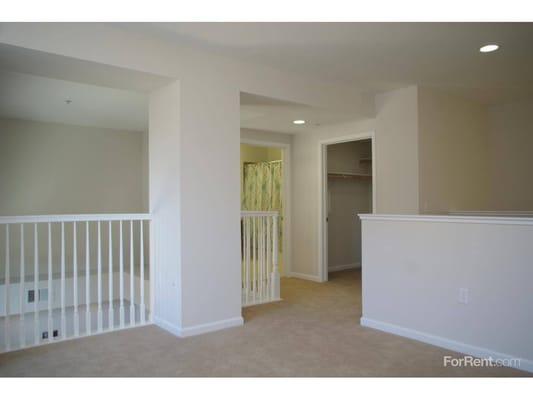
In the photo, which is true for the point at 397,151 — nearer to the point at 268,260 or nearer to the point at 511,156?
the point at 511,156

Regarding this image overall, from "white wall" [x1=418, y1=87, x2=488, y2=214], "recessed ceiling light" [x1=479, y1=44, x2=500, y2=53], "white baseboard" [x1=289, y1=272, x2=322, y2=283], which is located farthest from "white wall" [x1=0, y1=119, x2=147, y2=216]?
"recessed ceiling light" [x1=479, y1=44, x2=500, y2=53]

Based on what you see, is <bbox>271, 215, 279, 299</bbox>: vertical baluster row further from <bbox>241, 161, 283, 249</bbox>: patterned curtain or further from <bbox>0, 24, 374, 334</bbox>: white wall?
<bbox>241, 161, 283, 249</bbox>: patterned curtain

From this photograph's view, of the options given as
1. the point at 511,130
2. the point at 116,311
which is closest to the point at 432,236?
the point at 511,130

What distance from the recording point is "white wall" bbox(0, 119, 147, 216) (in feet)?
19.2

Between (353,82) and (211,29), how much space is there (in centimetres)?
194

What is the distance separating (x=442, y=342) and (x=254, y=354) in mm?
1407

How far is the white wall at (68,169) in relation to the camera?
584 centimetres

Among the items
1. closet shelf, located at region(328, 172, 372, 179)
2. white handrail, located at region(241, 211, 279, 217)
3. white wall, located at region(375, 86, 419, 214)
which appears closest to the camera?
white handrail, located at region(241, 211, 279, 217)

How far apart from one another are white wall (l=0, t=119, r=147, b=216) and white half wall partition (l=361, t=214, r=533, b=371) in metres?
4.49

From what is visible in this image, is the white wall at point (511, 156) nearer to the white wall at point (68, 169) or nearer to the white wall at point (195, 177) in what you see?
the white wall at point (195, 177)

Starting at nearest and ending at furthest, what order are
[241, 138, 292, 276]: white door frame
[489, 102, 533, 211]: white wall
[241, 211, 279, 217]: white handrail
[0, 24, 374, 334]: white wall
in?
[0, 24, 374, 334]: white wall
[241, 211, 279, 217]: white handrail
[489, 102, 533, 211]: white wall
[241, 138, 292, 276]: white door frame

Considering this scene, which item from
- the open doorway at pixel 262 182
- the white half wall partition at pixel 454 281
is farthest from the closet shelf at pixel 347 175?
the white half wall partition at pixel 454 281

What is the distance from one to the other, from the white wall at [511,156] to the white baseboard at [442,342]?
9.67 ft

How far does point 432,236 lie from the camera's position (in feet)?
10.7
